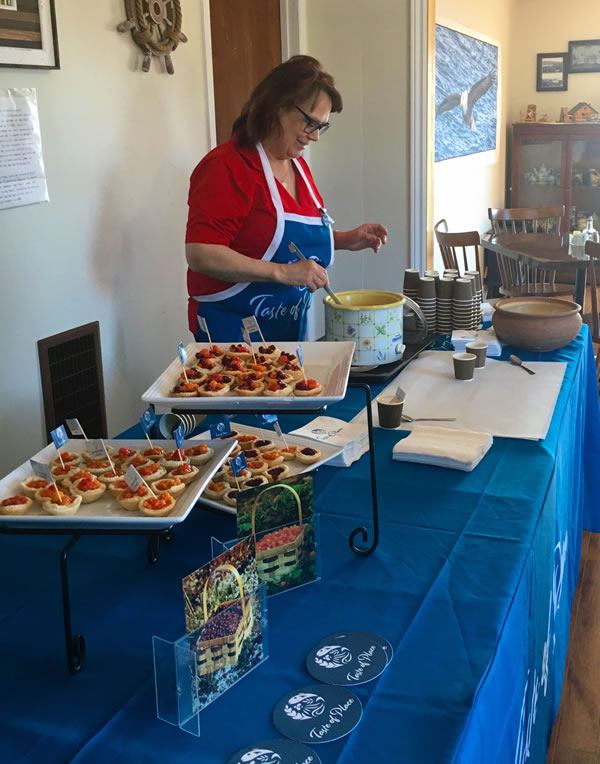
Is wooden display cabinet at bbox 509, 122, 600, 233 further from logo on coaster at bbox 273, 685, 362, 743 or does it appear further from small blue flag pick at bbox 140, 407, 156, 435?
logo on coaster at bbox 273, 685, 362, 743

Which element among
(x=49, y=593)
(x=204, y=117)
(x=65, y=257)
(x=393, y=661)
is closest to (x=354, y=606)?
(x=393, y=661)

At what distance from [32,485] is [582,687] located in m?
1.52

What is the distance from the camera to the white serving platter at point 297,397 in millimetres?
1231

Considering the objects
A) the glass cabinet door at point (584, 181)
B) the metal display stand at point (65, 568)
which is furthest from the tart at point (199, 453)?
the glass cabinet door at point (584, 181)

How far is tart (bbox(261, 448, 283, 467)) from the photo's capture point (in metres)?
1.40

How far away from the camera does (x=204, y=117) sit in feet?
10.7

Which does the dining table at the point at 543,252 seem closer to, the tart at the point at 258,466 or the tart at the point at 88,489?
the tart at the point at 258,466

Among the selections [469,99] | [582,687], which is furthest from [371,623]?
[469,99]

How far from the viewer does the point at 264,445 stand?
1472 millimetres

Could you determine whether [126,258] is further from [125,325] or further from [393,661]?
[393,661]

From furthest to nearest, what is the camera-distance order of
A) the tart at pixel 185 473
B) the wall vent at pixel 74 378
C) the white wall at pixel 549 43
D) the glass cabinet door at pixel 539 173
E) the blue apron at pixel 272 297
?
the glass cabinet door at pixel 539 173 < the white wall at pixel 549 43 < the wall vent at pixel 74 378 < the blue apron at pixel 272 297 < the tart at pixel 185 473

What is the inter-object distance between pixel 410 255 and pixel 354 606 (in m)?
3.02

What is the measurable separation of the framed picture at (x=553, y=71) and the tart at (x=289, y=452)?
695 centimetres

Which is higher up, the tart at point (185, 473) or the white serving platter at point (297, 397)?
the white serving platter at point (297, 397)
